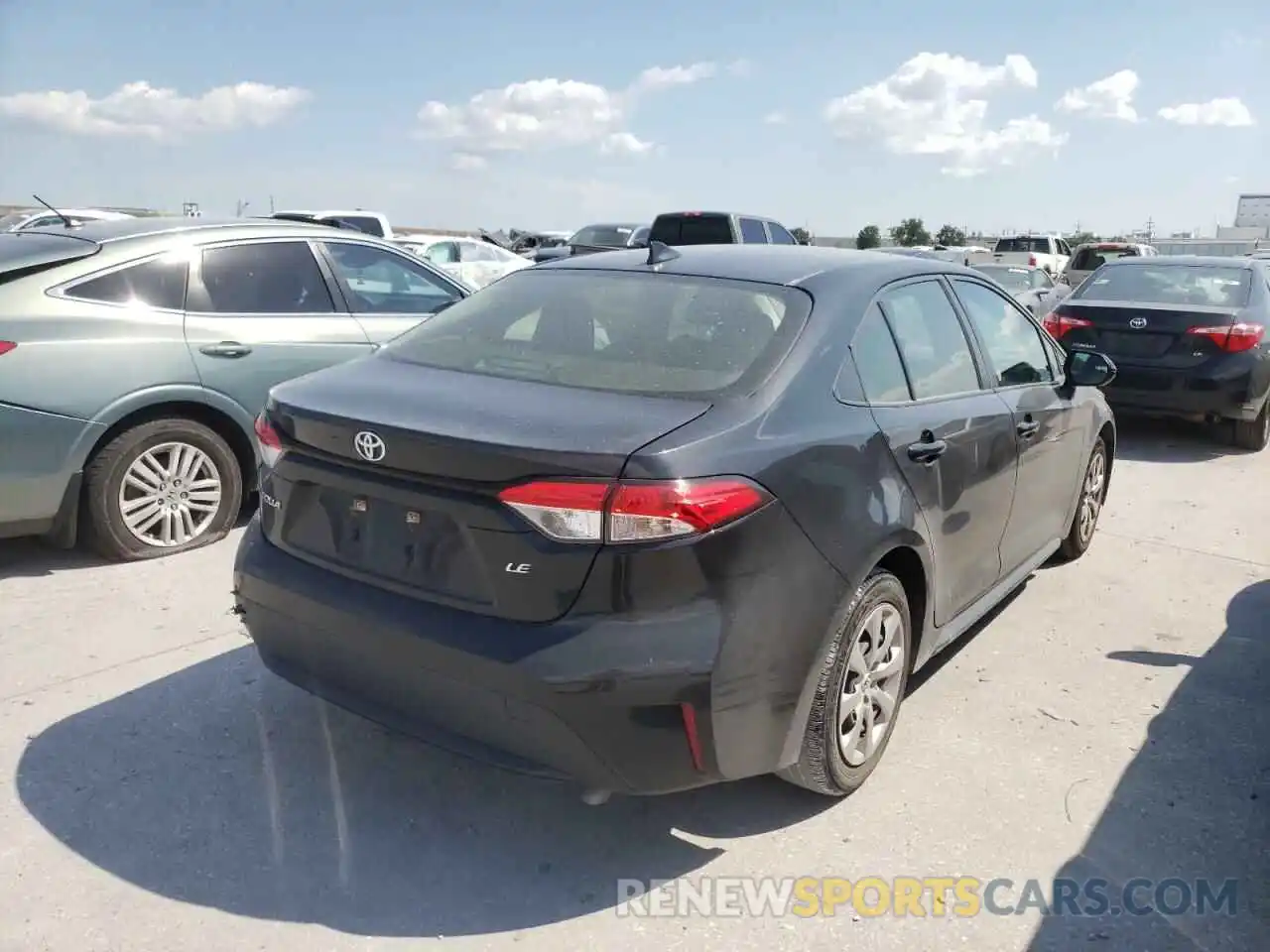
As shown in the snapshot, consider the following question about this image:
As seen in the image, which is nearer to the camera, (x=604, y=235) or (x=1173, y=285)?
(x=1173, y=285)

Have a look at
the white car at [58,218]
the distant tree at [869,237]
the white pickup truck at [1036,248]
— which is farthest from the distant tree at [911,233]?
the white car at [58,218]

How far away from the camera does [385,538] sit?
2717 millimetres

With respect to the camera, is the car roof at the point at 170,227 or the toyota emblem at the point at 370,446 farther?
the car roof at the point at 170,227

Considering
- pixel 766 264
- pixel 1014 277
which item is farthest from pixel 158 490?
pixel 1014 277

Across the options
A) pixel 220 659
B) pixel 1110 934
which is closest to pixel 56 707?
pixel 220 659

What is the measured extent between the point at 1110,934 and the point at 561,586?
66.3 inches

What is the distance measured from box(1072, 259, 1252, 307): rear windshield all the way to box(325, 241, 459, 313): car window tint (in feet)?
19.3

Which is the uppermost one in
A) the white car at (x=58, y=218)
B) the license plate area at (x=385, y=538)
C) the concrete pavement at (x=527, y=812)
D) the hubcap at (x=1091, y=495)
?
the white car at (x=58, y=218)

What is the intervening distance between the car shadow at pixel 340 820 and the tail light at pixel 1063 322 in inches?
265

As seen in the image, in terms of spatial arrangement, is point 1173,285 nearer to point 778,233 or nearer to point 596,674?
point 596,674

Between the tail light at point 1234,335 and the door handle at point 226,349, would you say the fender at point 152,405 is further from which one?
the tail light at point 1234,335

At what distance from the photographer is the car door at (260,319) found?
524cm

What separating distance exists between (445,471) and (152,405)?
10.0ft

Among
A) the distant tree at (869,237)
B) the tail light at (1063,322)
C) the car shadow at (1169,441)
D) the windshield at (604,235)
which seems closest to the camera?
the car shadow at (1169,441)
